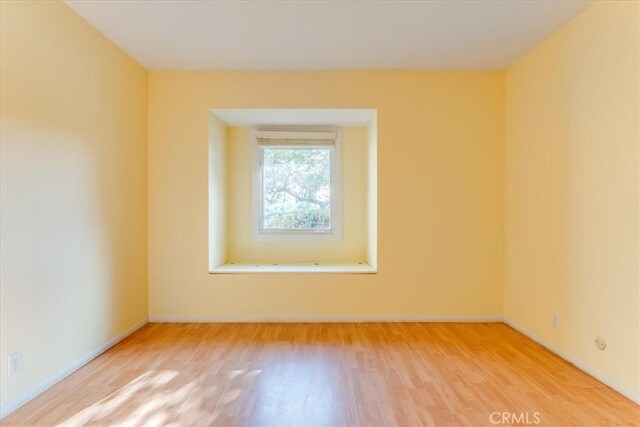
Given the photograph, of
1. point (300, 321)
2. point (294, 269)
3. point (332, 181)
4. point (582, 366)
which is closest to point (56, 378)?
point (300, 321)

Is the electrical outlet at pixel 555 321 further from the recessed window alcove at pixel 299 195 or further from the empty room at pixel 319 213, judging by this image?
the recessed window alcove at pixel 299 195

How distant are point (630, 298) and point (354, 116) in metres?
2.87

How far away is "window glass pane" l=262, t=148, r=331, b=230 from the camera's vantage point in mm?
4590

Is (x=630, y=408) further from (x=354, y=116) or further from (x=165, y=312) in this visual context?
(x=165, y=312)

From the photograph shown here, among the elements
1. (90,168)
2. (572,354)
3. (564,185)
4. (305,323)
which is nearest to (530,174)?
(564,185)

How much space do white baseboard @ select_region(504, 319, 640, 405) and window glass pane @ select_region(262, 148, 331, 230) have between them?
2397mm

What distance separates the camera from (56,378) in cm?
246

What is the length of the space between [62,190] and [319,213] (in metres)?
2.75

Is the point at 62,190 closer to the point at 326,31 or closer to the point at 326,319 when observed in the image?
the point at 326,31

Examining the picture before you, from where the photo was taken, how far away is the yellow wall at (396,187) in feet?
12.3

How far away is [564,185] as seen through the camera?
2852 millimetres

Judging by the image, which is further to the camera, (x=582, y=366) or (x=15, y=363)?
(x=582, y=366)

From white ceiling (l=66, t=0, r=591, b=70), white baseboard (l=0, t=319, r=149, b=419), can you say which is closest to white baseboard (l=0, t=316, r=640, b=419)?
white baseboard (l=0, t=319, r=149, b=419)

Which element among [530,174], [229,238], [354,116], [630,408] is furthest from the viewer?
[229,238]
